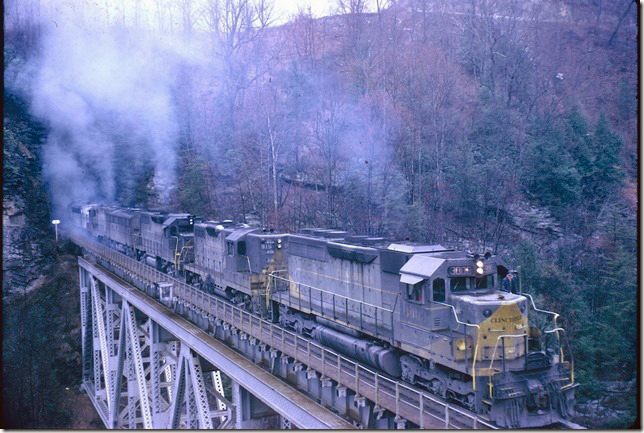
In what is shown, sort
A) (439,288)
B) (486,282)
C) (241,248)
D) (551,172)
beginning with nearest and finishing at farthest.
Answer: (439,288) < (486,282) < (241,248) < (551,172)

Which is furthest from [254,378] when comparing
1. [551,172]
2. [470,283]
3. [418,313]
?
[551,172]

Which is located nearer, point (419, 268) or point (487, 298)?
point (487, 298)

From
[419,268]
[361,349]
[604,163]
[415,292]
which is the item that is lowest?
[361,349]

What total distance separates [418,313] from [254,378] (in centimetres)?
326

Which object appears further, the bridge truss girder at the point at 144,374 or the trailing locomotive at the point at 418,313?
the bridge truss girder at the point at 144,374

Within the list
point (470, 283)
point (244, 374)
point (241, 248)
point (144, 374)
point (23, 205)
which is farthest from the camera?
point (23, 205)

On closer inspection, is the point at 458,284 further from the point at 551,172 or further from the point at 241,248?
the point at 551,172

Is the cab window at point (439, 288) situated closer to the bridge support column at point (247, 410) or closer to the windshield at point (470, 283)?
the windshield at point (470, 283)

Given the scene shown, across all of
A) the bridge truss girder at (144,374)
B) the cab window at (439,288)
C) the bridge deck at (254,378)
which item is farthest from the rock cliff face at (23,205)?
the cab window at (439,288)

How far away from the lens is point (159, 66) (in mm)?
27172

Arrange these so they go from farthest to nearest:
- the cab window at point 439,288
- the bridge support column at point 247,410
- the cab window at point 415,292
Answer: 1. the bridge support column at point 247,410
2. the cab window at point 415,292
3. the cab window at point 439,288

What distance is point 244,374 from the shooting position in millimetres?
9555

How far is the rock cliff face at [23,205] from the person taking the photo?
2631 cm

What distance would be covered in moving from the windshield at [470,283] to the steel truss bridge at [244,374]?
1611mm
